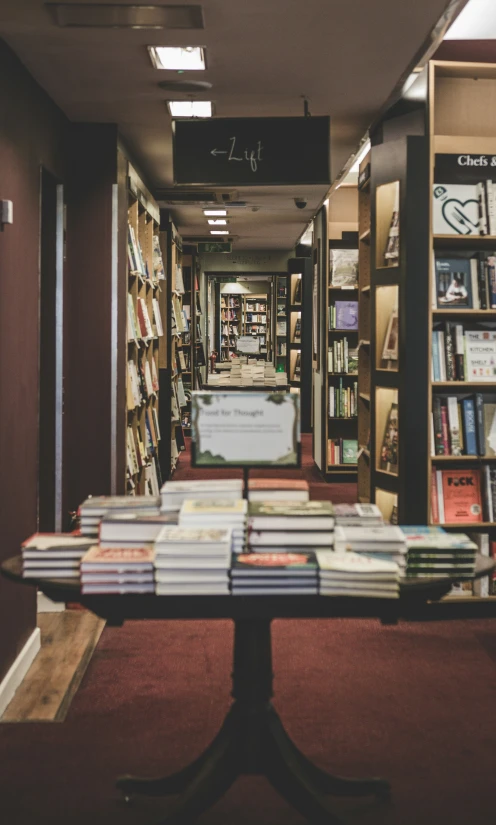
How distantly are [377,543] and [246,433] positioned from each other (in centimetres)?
46

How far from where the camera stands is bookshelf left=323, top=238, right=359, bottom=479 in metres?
8.58

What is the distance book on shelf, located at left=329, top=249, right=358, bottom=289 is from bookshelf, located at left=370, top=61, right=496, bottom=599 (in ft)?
12.6

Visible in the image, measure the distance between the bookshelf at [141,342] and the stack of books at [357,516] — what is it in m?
3.44

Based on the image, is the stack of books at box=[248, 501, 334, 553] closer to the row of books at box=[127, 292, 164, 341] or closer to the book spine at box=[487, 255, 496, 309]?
the book spine at box=[487, 255, 496, 309]

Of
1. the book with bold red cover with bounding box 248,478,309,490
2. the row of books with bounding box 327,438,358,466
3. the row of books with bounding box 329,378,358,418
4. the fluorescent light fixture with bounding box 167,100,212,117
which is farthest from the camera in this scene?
the row of books with bounding box 327,438,358,466

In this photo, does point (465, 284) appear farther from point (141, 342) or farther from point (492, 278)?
point (141, 342)

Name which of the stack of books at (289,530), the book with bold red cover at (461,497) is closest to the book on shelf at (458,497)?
the book with bold red cover at (461,497)

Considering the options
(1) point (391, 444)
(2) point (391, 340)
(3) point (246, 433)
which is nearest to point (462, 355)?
(2) point (391, 340)

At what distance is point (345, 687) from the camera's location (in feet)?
11.9

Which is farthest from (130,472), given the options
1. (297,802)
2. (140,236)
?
(297,802)

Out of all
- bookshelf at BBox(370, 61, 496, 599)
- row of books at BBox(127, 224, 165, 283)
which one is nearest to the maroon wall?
row of books at BBox(127, 224, 165, 283)

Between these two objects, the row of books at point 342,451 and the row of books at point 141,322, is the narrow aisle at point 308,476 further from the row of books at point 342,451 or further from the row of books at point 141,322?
the row of books at point 141,322

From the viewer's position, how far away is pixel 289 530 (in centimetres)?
218

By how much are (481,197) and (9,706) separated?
126 inches
